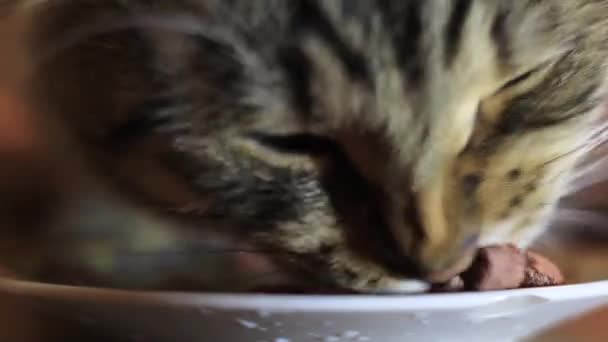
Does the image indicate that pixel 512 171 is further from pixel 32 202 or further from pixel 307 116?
pixel 32 202

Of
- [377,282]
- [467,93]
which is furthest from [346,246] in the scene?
[467,93]

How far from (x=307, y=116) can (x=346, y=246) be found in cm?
11

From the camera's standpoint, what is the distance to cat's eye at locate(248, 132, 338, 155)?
558 millimetres

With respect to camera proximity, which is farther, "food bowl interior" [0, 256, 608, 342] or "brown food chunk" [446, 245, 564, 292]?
"brown food chunk" [446, 245, 564, 292]

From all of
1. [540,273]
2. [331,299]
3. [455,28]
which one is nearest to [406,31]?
[455,28]

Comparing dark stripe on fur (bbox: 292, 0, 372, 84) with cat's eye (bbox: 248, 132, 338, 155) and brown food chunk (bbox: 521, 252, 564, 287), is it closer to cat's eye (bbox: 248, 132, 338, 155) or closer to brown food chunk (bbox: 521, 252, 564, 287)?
cat's eye (bbox: 248, 132, 338, 155)

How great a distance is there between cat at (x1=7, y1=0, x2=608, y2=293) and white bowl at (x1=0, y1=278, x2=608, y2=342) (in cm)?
5

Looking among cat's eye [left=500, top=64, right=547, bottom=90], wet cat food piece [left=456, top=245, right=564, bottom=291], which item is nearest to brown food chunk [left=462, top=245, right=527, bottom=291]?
wet cat food piece [left=456, top=245, right=564, bottom=291]

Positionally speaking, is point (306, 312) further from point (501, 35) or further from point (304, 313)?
point (501, 35)

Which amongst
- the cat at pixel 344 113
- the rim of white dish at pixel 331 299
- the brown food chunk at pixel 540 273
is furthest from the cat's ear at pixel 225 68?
the brown food chunk at pixel 540 273

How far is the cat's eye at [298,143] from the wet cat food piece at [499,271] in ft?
0.44

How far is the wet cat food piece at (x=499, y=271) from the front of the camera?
61 centimetres

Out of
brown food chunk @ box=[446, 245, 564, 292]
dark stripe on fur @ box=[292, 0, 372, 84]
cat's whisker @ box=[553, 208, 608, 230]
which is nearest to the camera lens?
dark stripe on fur @ box=[292, 0, 372, 84]

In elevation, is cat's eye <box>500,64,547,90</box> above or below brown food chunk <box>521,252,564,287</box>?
above
